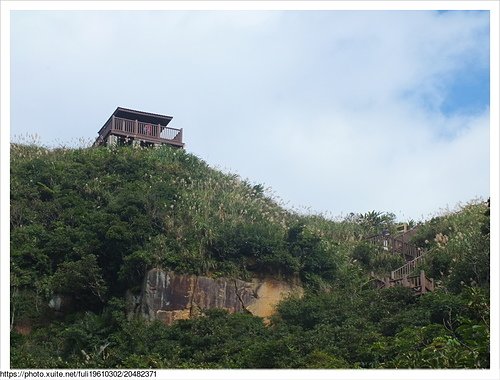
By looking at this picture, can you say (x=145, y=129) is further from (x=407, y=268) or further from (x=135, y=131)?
(x=407, y=268)

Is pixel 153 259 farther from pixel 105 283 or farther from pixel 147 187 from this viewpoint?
pixel 147 187

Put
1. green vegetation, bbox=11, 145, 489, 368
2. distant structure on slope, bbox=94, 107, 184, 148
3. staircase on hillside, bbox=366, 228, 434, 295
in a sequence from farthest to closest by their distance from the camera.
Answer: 1. distant structure on slope, bbox=94, 107, 184, 148
2. staircase on hillside, bbox=366, 228, 434, 295
3. green vegetation, bbox=11, 145, 489, 368

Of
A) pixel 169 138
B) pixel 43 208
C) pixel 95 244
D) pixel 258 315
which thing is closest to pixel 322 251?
pixel 258 315

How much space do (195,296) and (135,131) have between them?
12.0 meters

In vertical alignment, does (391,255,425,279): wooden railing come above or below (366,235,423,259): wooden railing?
below

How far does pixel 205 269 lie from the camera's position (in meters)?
18.2

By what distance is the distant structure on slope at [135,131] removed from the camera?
92.7 ft

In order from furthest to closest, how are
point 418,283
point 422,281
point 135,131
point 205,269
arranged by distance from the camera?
point 135,131 → point 205,269 → point 418,283 → point 422,281

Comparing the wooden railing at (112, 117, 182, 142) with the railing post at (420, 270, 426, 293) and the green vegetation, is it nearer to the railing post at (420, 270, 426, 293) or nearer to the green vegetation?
the green vegetation

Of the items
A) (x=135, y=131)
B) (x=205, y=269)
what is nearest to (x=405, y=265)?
(x=205, y=269)

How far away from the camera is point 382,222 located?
2730cm

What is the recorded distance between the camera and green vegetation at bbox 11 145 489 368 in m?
14.4

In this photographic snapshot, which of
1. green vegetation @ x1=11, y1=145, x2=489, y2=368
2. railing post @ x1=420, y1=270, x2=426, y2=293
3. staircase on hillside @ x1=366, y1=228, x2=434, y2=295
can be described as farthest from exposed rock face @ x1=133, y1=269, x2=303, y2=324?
railing post @ x1=420, y1=270, x2=426, y2=293

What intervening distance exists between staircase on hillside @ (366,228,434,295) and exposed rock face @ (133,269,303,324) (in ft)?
8.22
